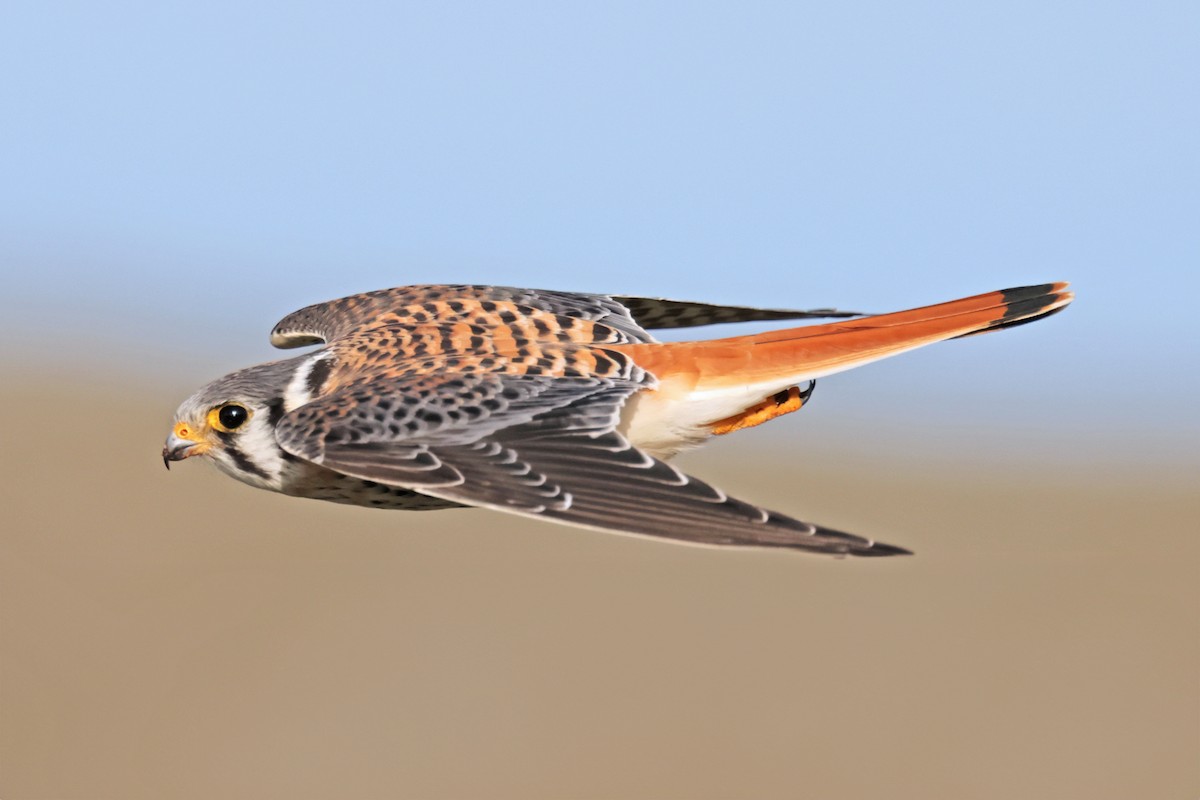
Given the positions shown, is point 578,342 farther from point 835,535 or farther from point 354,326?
point 835,535

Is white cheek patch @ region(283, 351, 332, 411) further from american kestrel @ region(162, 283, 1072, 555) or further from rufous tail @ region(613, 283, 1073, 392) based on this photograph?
rufous tail @ region(613, 283, 1073, 392)

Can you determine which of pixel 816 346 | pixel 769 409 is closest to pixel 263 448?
pixel 769 409

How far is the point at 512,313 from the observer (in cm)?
442

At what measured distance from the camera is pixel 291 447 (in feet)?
11.6

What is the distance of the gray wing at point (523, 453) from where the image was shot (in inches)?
116

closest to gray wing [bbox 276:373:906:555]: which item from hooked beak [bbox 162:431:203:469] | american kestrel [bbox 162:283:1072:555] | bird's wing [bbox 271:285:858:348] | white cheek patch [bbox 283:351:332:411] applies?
american kestrel [bbox 162:283:1072:555]

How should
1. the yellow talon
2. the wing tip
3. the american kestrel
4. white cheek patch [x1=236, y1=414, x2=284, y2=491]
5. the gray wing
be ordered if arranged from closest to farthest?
the wing tip
the gray wing
the american kestrel
white cheek patch [x1=236, y1=414, x2=284, y2=491]
the yellow talon

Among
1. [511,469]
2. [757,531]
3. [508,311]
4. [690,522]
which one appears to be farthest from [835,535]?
[508,311]

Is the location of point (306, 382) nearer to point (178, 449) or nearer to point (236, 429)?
point (236, 429)

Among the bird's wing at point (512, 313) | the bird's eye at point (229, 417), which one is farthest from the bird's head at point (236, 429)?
the bird's wing at point (512, 313)

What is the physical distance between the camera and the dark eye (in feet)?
12.8

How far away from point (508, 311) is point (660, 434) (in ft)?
2.50

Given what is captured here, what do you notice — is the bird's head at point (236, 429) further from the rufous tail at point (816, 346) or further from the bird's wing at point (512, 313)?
the rufous tail at point (816, 346)

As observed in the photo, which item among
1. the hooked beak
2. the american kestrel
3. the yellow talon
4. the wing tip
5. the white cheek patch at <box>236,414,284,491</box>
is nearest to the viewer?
the wing tip
